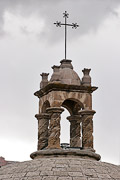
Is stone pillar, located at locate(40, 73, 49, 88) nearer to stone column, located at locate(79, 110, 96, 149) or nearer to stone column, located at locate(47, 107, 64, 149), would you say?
stone column, located at locate(47, 107, 64, 149)

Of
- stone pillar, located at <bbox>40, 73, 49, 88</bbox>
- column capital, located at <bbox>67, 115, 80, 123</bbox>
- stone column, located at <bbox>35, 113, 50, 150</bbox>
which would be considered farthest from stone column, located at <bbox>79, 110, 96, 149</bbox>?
stone pillar, located at <bbox>40, 73, 49, 88</bbox>

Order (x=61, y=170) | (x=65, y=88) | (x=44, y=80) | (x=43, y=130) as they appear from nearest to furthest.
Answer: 1. (x=61, y=170)
2. (x=65, y=88)
3. (x=43, y=130)
4. (x=44, y=80)

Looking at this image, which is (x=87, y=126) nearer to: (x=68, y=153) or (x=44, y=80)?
(x=68, y=153)

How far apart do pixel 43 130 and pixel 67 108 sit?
170cm

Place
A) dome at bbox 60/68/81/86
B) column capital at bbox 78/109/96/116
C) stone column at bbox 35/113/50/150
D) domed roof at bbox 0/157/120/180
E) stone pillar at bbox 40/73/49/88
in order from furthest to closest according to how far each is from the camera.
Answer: stone pillar at bbox 40/73/49/88 → stone column at bbox 35/113/50/150 → dome at bbox 60/68/81/86 → column capital at bbox 78/109/96/116 → domed roof at bbox 0/157/120/180

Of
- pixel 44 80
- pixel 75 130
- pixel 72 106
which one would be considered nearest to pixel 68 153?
pixel 75 130

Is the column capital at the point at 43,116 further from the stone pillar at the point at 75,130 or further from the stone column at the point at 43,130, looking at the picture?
the stone pillar at the point at 75,130

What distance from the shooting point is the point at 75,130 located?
70.8 feet

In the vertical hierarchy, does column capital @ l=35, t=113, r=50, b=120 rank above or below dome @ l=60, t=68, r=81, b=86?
below

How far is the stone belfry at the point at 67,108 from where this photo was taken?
1909cm

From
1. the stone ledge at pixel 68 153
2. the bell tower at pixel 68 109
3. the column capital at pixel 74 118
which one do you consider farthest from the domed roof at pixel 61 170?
the column capital at pixel 74 118

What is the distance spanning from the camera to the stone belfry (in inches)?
752

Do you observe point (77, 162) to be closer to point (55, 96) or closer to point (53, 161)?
point (53, 161)

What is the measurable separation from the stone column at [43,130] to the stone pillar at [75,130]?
127 centimetres
